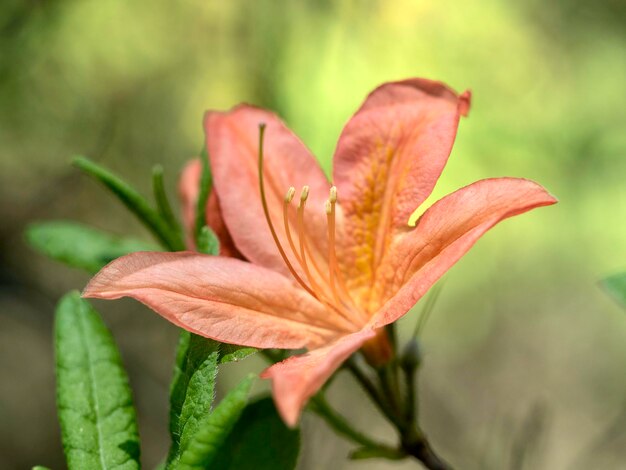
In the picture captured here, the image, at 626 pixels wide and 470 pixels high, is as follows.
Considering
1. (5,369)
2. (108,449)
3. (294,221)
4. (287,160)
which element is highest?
(287,160)

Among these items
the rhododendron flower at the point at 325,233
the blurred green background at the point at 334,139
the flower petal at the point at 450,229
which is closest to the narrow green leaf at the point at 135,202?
the rhododendron flower at the point at 325,233

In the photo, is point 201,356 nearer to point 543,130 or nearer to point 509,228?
point 509,228

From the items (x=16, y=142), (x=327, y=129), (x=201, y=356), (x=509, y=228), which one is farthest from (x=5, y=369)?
(x=201, y=356)

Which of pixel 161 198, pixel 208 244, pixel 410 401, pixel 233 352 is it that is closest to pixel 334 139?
pixel 161 198

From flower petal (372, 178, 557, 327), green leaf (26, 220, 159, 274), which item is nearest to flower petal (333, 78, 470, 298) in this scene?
flower petal (372, 178, 557, 327)

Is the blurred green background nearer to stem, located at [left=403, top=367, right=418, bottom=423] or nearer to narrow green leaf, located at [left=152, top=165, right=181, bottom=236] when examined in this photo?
narrow green leaf, located at [left=152, top=165, right=181, bottom=236]

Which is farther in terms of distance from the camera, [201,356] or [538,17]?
[538,17]
